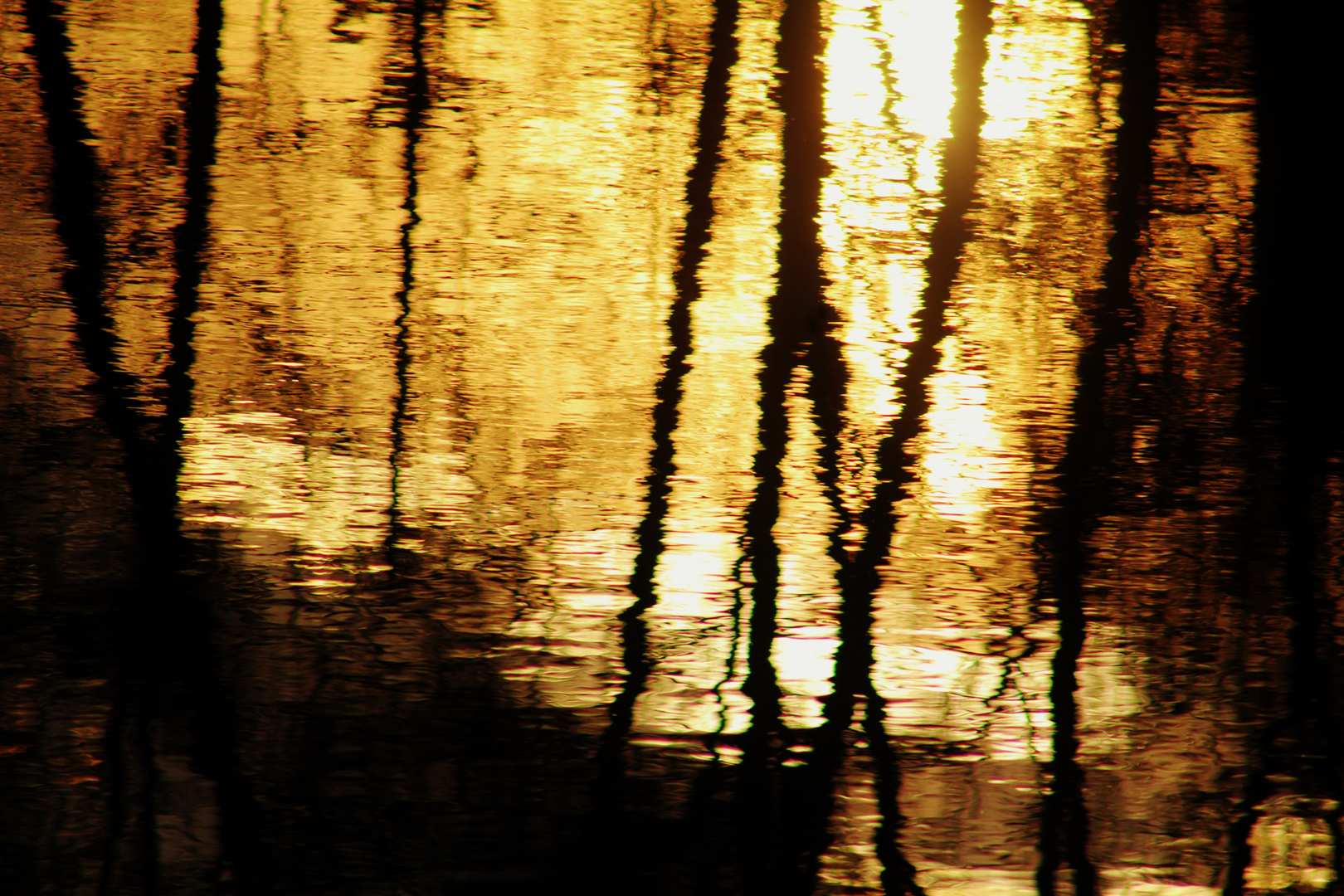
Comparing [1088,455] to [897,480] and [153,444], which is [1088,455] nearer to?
[897,480]

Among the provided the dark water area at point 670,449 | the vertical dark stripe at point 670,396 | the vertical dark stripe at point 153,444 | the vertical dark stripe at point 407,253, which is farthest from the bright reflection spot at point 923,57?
the vertical dark stripe at point 153,444

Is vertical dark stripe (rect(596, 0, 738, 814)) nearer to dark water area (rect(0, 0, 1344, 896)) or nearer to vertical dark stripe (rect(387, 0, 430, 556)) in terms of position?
dark water area (rect(0, 0, 1344, 896))

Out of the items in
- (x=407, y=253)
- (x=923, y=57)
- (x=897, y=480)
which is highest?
(x=923, y=57)

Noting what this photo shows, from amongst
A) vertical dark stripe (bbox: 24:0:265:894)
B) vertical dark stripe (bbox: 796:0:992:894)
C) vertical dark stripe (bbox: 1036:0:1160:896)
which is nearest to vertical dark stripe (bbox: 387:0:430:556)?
vertical dark stripe (bbox: 24:0:265:894)

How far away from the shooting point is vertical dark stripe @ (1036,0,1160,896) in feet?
2.25

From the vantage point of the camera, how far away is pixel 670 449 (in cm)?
90

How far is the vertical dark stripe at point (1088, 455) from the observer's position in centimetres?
69

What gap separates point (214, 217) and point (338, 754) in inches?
24.2

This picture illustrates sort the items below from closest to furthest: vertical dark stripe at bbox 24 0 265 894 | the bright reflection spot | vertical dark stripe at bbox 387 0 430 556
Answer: vertical dark stripe at bbox 24 0 265 894
vertical dark stripe at bbox 387 0 430 556
the bright reflection spot

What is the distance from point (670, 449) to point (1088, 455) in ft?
1.15

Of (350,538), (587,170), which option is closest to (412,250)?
(587,170)

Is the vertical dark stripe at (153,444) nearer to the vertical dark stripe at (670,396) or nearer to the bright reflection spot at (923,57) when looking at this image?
the vertical dark stripe at (670,396)

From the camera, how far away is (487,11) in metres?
1.34

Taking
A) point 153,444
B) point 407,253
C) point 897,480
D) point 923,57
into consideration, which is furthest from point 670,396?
point 923,57
